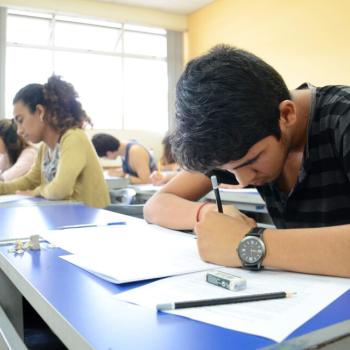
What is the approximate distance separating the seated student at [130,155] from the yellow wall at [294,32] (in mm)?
1089

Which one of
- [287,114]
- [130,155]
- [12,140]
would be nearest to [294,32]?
[130,155]

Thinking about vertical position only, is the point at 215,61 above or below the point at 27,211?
above

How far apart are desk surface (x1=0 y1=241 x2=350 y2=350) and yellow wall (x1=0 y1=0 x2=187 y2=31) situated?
5.82m

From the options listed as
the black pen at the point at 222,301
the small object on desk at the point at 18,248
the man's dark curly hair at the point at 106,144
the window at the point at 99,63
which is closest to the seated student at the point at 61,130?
the small object on desk at the point at 18,248

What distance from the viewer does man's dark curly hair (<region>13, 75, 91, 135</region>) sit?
2.28 meters

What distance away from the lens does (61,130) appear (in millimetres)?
2305

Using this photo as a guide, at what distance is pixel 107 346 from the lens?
46 centimetres

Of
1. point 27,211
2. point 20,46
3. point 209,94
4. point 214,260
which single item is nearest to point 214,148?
point 209,94

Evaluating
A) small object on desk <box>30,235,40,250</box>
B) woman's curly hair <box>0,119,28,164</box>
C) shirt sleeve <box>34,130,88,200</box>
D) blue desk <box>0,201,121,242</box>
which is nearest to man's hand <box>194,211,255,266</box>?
small object on desk <box>30,235,40,250</box>

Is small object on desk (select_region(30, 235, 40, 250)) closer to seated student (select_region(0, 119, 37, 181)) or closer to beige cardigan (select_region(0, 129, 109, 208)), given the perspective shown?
beige cardigan (select_region(0, 129, 109, 208))

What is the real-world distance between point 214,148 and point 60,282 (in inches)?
13.2

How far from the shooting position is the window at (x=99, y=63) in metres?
5.99

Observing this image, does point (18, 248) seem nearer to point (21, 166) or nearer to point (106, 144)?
point (21, 166)

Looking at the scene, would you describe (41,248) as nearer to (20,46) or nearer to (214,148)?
(214,148)
